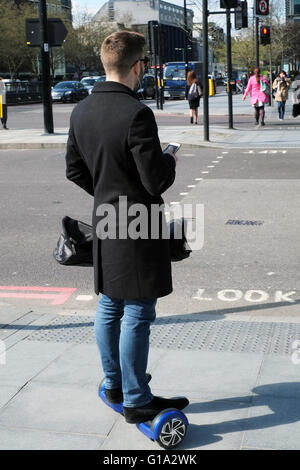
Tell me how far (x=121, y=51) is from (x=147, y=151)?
0.49 m

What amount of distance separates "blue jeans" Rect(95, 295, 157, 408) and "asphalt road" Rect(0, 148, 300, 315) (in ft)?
7.48

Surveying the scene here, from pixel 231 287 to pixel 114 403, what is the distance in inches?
115

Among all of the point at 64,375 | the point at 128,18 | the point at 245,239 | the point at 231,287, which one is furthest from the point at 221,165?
the point at 128,18

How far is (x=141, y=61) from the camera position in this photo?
328cm

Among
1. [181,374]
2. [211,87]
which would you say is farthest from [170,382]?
[211,87]

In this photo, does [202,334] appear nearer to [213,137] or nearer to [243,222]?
[243,222]

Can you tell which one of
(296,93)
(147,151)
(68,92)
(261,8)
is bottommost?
(147,151)

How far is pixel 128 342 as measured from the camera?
3.26 meters

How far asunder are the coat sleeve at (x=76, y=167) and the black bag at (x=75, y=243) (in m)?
0.20

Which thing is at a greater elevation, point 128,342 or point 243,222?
point 128,342

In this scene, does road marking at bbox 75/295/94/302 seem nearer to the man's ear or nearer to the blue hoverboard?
the blue hoverboard

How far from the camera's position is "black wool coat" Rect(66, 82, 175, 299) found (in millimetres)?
3059

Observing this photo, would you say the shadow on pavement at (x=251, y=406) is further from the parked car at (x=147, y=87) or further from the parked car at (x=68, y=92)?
the parked car at (x=68, y=92)

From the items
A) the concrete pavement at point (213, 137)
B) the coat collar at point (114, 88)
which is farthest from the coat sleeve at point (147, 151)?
the concrete pavement at point (213, 137)
